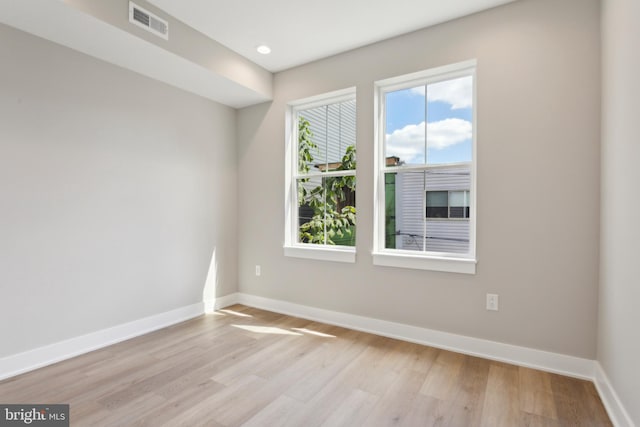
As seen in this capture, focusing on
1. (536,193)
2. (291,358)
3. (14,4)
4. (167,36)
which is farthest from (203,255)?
(536,193)

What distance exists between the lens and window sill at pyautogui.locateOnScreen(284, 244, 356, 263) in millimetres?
3297

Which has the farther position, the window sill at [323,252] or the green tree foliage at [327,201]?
the green tree foliage at [327,201]

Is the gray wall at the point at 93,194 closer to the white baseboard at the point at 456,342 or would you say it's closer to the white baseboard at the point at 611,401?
the white baseboard at the point at 456,342

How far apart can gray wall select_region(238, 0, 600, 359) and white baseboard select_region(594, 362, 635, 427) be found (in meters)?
0.18

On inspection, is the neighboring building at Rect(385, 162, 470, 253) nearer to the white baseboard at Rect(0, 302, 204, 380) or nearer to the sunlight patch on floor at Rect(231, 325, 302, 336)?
the sunlight patch on floor at Rect(231, 325, 302, 336)

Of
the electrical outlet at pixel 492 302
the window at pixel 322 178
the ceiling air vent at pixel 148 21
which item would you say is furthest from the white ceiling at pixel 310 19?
the electrical outlet at pixel 492 302

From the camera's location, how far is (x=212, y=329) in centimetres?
323

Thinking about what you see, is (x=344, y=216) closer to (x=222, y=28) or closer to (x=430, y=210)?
(x=430, y=210)

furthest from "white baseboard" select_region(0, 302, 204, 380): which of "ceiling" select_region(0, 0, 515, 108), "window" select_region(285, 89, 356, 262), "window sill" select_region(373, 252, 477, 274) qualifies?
"ceiling" select_region(0, 0, 515, 108)

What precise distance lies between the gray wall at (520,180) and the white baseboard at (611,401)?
183 mm

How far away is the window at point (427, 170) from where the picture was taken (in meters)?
2.80

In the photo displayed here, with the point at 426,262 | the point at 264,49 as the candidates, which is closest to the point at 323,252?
the point at 426,262

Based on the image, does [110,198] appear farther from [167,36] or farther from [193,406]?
[193,406]

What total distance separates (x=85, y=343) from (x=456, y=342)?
3080mm
